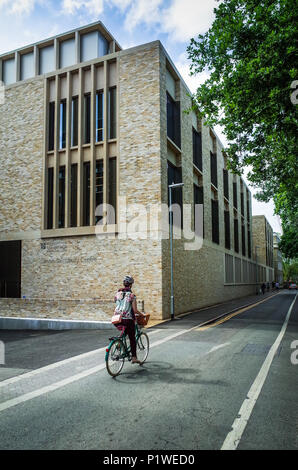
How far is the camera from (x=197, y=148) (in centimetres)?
2627

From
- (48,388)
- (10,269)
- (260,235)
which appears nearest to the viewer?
(48,388)

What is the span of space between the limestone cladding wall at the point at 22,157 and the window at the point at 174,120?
816cm

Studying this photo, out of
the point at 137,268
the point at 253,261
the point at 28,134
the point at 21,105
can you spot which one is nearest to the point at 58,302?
the point at 137,268

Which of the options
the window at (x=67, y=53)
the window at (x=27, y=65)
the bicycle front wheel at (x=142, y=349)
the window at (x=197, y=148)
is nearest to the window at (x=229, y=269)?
the window at (x=197, y=148)

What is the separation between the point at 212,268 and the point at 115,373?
22.4 metres

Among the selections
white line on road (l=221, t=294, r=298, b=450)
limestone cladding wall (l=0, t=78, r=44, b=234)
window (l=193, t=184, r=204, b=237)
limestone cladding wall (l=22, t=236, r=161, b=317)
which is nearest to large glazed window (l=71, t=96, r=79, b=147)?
limestone cladding wall (l=0, t=78, r=44, b=234)

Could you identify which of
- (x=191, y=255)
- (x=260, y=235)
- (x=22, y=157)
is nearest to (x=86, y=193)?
(x=22, y=157)

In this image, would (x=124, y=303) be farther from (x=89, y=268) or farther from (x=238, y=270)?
(x=238, y=270)

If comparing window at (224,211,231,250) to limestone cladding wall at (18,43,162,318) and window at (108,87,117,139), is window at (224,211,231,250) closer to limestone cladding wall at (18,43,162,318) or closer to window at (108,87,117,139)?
limestone cladding wall at (18,43,162,318)

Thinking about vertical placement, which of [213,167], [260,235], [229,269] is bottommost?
[229,269]

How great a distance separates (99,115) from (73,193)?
191 inches

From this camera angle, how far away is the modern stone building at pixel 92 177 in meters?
18.0

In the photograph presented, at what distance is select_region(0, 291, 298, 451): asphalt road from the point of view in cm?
387

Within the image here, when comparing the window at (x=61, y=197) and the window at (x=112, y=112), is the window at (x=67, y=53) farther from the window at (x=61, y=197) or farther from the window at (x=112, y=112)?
the window at (x=61, y=197)
